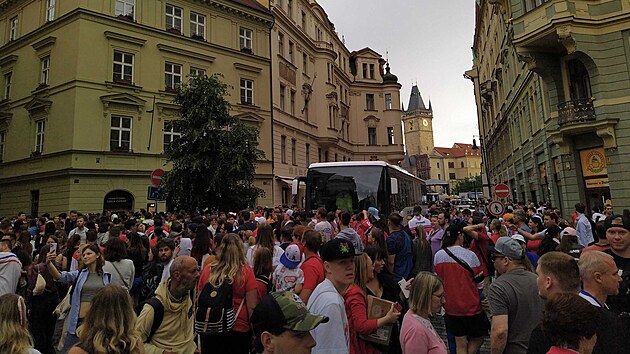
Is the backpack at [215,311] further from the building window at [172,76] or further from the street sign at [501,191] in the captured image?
the building window at [172,76]

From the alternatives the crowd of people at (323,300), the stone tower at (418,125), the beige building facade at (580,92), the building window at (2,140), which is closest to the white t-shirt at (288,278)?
the crowd of people at (323,300)

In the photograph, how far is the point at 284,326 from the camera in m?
2.00

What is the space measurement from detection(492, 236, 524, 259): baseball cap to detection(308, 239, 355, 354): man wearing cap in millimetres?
1642

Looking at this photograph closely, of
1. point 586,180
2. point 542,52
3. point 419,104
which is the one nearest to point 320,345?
point 586,180

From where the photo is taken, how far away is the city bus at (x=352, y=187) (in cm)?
1504

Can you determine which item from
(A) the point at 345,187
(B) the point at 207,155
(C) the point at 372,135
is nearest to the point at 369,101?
(C) the point at 372,135

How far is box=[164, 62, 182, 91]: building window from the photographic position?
83.5 feet

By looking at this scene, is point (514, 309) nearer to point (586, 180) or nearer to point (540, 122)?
point (586, 180)

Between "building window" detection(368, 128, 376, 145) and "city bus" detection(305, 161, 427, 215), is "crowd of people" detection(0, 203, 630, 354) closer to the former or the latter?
"city bus" detection(305, 161, 427, 215)

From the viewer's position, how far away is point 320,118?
3825 centimetres

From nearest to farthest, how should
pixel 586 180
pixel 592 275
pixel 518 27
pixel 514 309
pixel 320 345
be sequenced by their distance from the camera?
pixel 320 345 < pixel 592 275 < pixel 514 309 < pixel 586 180 < pixel 518 27

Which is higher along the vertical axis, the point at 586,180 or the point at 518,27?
the point at 518,27

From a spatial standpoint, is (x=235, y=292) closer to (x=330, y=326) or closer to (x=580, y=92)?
(x=330, y=326)

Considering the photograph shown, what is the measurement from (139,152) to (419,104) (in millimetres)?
122705
